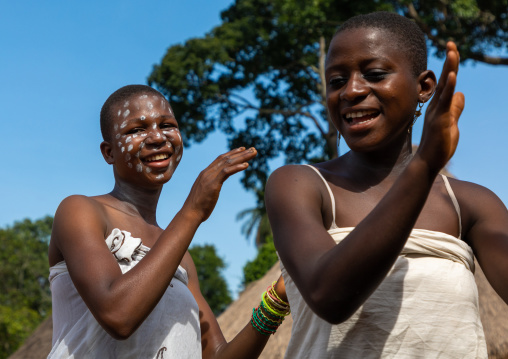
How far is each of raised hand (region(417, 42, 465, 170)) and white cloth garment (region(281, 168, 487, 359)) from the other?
0.43 m

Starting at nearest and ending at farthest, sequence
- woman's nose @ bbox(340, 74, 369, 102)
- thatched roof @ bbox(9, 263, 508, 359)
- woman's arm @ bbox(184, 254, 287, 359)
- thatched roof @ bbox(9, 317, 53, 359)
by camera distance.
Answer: woman's nose @ bbox(340, 74, 369, 102) < woman's arm @ bbox(184, 254, 287, 359) < thatched roof @ bbox(9, 263, 508, 359) < thatched roof @ bbox(9, 317, 53, 359)

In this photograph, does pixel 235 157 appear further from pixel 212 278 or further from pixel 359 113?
pixel 212 278

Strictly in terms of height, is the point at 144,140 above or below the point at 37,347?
above

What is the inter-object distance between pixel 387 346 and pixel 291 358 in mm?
304

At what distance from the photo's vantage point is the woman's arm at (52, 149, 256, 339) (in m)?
2.21

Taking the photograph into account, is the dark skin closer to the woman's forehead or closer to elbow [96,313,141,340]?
the woman's forehead

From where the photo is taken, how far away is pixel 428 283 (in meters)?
1.80

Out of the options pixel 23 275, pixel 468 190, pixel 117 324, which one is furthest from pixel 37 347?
pixel 23 275

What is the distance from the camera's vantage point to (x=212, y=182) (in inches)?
94.7

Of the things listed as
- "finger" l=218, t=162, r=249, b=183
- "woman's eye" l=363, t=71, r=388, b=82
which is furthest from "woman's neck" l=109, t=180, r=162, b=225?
"woman's eye" l=363, t=71, r=388, b=82

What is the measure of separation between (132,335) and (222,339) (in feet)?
2.04

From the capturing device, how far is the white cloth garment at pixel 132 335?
2.44 meters

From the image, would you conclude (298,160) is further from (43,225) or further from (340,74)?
(43,225)

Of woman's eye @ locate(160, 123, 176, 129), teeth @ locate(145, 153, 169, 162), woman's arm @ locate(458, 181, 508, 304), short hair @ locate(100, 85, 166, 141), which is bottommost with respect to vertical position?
woman's arm @ locate(458, 181, 508, 304)
